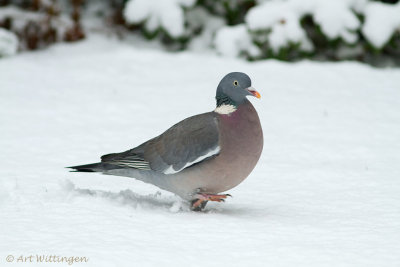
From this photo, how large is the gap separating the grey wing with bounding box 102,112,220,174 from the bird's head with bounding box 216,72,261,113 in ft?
0.48

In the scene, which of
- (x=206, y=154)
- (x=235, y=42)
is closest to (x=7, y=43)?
(x=235, y=42)

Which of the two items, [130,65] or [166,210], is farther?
[130,65]

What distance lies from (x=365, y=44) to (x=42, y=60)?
4113mm

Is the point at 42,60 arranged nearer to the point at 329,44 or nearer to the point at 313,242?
the point at 329,44

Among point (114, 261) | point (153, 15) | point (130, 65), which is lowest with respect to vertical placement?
point (114, 261)

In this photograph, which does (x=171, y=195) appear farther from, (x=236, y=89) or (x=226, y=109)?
(x=236, y=89)

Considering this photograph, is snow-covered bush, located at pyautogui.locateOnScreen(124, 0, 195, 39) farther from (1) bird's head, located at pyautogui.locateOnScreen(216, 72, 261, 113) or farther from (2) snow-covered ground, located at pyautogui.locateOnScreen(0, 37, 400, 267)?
(1) bird's head, located at pyautogui.locateOnScreen(216, 72, 261, 113)

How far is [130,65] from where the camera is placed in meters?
7.88

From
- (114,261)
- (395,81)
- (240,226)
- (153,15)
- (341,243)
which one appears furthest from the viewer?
(153,15)

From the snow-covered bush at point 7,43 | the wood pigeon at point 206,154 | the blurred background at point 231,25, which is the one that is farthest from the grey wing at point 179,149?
the snow-covered bush at point 7,43

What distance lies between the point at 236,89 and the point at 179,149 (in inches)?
20.1

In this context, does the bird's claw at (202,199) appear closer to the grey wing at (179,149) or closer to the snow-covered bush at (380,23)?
the grey wing at (179,149)

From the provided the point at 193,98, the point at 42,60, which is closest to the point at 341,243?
the point at 193,98

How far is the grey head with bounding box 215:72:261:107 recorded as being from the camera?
3.87m
